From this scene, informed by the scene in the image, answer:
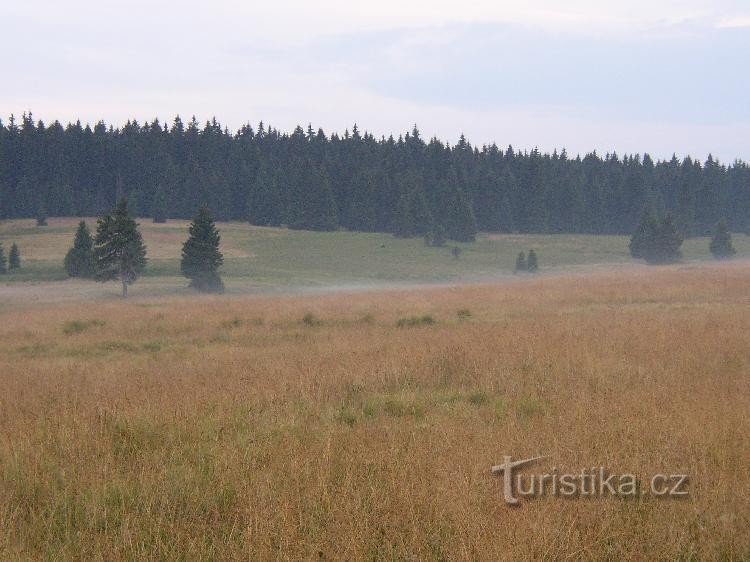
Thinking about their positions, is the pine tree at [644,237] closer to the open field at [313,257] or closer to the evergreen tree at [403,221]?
the open field at [313,257]

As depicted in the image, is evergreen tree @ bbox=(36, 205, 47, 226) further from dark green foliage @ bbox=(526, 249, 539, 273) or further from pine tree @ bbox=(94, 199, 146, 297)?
dark green foliage @ bbox=(526, 249, 539, 273)

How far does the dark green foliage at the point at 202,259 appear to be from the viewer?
147 feet

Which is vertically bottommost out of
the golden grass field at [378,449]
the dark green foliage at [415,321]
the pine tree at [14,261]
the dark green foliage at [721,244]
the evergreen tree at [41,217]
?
the pine tree at [14,261]

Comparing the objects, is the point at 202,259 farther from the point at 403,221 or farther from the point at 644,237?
the point at 644,237

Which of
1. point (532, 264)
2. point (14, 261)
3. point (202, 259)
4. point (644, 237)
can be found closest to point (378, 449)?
point (202, 259)

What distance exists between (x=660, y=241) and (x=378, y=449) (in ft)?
232

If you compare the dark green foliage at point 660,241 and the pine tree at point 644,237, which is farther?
the pine tree at point 644,237

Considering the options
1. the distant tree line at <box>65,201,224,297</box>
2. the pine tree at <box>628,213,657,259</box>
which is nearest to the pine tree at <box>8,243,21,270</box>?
the distant tree line at <box>65,201,224,297</box>

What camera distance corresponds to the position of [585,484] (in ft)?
15.5

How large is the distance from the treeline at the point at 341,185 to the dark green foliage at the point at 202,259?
145ft

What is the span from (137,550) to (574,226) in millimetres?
102999

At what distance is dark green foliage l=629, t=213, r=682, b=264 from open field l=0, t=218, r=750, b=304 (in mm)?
2504

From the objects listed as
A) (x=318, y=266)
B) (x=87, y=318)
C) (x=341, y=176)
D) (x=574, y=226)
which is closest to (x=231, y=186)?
(x=341, y=176)

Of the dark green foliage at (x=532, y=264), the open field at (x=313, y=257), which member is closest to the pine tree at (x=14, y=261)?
the open field at (x=313, y=257)
